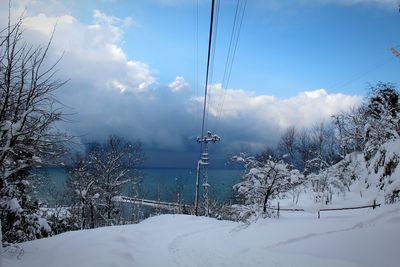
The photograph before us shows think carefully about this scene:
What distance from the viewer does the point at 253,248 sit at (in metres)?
13.1

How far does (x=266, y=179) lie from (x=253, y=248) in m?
10.1

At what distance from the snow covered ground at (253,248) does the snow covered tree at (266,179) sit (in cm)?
563

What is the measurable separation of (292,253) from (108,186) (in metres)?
30.8

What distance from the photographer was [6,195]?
12.1m

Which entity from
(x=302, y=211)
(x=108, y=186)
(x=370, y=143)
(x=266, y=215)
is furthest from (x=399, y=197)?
(x=108, y=186)

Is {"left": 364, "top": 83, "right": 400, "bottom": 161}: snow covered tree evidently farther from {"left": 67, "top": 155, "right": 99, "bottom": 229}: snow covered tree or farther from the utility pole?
{"left": 67, "top": 155, "right": 99, "bottom": 229}: snow covered tree

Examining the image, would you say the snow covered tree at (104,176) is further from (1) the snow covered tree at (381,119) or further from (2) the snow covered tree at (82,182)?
(1) the snow covered tree at (381,119)

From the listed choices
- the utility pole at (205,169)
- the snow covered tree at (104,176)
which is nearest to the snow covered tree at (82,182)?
the snow covered tree at (104,176)

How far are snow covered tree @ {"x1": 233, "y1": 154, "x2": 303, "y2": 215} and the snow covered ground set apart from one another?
5.63m

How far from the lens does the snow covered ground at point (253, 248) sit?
9.62m

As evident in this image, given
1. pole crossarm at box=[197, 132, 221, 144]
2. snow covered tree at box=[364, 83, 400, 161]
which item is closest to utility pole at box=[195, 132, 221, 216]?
pole crossarm at box=[197, 132, 221, 144]

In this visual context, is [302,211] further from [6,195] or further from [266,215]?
[6,195]

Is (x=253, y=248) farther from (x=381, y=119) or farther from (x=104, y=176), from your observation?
(x=104, y=176)

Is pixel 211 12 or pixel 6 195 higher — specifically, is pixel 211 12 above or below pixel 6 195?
above
